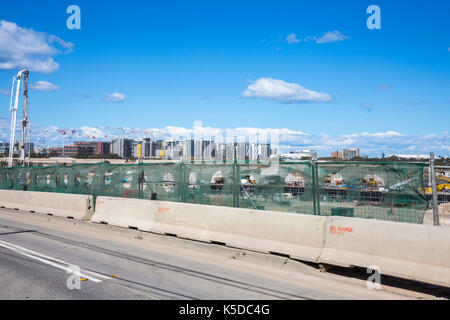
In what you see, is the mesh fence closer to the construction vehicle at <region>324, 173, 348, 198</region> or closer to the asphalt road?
the construction vehicle at <region>324, 173, 348, 198</region>

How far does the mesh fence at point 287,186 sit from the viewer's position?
9.03 m

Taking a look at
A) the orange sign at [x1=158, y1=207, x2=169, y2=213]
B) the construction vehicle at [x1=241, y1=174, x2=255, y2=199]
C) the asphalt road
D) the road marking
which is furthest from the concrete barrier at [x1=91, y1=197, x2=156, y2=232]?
the road marking

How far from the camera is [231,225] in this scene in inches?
435

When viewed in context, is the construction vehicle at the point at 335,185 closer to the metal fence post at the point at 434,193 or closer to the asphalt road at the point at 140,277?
the metal fence post at the point at 434,193

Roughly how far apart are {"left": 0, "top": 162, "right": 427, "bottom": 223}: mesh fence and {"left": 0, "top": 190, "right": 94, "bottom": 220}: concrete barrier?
91 cm

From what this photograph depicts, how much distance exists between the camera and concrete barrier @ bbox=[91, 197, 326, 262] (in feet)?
30.7

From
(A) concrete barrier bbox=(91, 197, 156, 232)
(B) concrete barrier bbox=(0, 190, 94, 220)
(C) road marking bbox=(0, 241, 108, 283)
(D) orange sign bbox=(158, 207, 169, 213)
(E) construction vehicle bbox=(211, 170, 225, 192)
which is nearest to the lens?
(C) road marking bbox=(0, 241, 108, 283)

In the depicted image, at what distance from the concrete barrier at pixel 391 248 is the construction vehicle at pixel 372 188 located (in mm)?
1025

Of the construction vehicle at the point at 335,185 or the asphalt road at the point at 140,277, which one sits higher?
the construction vehicle at the point at 335,185

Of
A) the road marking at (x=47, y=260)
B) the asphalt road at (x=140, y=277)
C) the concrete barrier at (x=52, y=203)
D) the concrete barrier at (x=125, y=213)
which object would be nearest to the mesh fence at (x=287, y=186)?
the concrete barrier at (x=125, y=213)

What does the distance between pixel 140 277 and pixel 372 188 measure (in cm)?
524

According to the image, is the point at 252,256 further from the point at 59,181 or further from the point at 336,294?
the point at 59,181

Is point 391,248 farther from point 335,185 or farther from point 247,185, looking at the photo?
point 247,185
